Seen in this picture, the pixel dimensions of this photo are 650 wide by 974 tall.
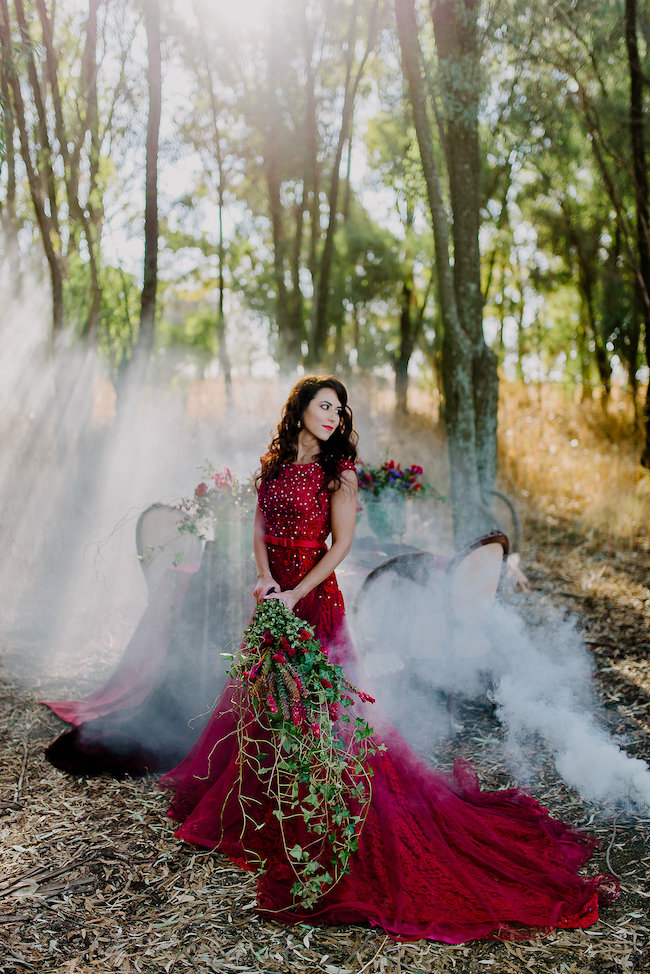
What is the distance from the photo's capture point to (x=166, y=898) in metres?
2.35

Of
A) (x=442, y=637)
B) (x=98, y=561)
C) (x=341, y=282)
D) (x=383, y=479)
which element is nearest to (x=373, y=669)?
(x=442, y=637)

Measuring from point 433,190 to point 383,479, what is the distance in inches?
84.9

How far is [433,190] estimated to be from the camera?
16.3ft

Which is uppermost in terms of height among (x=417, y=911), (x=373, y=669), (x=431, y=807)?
(x=373, y=669)

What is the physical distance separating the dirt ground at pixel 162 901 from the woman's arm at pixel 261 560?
3.16 feet

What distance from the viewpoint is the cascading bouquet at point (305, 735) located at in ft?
7.34

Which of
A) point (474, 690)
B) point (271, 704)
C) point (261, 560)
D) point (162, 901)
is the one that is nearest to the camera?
point (271, 704)

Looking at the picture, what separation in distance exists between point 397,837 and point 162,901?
0.79 metres

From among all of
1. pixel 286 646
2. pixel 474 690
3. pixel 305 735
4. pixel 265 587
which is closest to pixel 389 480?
pixel 474 690

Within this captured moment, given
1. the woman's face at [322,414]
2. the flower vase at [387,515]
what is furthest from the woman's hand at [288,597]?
the flower vase at [387,515]

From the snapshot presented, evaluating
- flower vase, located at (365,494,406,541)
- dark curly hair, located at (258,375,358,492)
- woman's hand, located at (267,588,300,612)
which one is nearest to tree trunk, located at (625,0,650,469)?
flower vase, located at (365,494,406,541)

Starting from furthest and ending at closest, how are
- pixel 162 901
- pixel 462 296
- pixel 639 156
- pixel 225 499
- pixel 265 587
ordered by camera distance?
1. pixel 639 156
2. pixel 462 296
3. pixel 225 499
4. pixel 265 587
5. pixel 162 901

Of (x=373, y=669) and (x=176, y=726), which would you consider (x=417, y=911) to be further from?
(x=176, y=726)

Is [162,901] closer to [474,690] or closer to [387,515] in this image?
[474,690]
